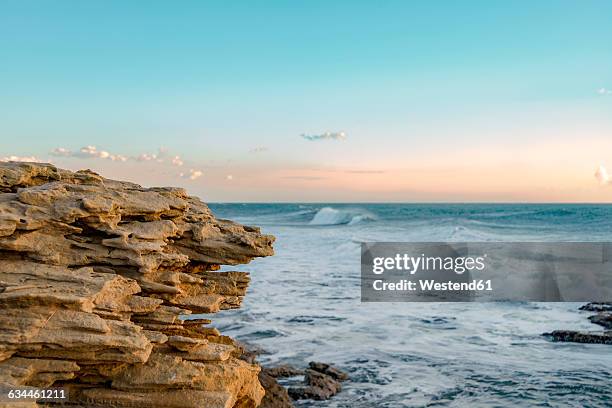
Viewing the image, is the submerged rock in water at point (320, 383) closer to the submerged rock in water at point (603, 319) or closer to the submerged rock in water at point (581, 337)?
the submerged rock in water at point (581, 337)

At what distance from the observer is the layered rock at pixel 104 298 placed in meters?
6.71

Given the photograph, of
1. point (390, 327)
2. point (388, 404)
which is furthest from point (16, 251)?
Answer: point (390, 327)

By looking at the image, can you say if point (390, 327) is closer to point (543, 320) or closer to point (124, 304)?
point (543, 320)

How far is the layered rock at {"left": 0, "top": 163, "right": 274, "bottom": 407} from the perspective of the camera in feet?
22.0

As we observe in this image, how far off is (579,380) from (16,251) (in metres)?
13.1

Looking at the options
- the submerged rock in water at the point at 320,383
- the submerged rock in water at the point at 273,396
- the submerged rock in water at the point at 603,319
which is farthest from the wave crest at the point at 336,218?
the submerged rock in water at the point at 273,396

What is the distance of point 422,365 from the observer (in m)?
15.6
